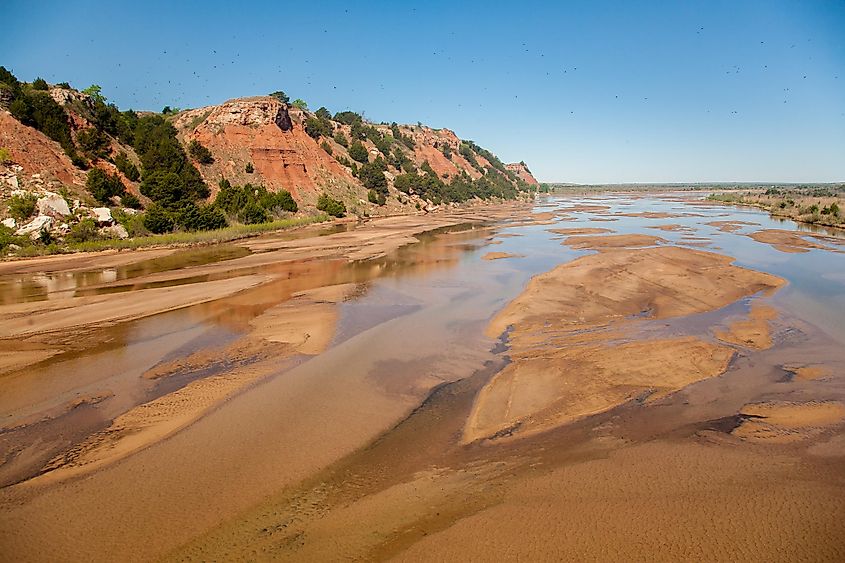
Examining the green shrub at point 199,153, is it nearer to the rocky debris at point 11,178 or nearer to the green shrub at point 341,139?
the rocky debris at point 11,178

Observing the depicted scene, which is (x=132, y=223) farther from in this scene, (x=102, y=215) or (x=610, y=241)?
(x=610, y=241)

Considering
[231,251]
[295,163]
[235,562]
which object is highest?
[295,163]

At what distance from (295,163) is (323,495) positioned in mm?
55330

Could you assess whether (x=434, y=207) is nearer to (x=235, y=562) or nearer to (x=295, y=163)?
(x=295, y=163)

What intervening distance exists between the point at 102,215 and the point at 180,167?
14162mm

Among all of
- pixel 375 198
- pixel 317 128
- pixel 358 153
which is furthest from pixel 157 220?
pixel 358 153

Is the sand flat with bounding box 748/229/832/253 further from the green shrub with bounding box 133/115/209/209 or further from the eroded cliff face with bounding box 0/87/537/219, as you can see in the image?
the green shrub with bounding box 133/115/209/209

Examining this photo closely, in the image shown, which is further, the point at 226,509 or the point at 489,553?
the point at 226,509

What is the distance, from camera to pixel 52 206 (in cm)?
2717

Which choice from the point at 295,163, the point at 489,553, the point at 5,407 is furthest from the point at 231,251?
the point at 295,163

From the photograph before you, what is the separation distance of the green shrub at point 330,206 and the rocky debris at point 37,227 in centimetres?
2684

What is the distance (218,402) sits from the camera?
26.2ft

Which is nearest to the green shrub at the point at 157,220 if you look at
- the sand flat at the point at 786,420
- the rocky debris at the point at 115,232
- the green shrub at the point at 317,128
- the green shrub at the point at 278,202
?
the rocky debris at the point at 115,232

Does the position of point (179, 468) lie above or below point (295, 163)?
below
